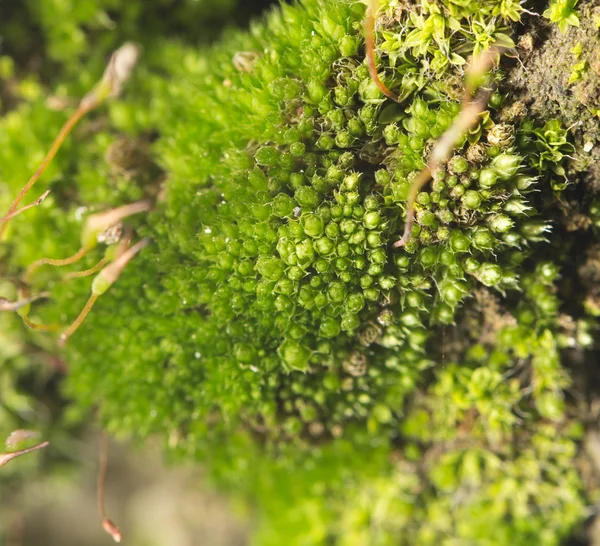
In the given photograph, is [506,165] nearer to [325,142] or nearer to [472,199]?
[472,199]

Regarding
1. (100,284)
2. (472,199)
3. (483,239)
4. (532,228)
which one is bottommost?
(532,228)

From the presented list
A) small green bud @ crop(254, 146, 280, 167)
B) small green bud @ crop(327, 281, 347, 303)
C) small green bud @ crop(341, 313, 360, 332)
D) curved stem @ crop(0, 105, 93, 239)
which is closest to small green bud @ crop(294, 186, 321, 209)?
small green bud @ crop(254, 146, 280, 167)

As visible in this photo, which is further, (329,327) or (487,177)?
(329,327)

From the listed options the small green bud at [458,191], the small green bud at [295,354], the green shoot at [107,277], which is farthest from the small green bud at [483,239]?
the green shoot at [107,277]

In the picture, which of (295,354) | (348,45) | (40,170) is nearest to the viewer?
(348,45)

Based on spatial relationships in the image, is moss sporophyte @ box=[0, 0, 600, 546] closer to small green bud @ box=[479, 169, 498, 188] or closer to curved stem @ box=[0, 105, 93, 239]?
small green bud @ box=[479, 169, 498, 188]

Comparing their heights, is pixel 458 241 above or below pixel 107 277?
below

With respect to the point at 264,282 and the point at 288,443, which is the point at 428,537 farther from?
the point at 264,282

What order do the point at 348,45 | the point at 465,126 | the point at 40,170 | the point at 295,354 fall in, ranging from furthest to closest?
1. the point at 40,170
2. the point at 295,354
3. the point at 348,45
4. the point at 465,126

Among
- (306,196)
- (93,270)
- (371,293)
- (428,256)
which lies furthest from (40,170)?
(428,256)
